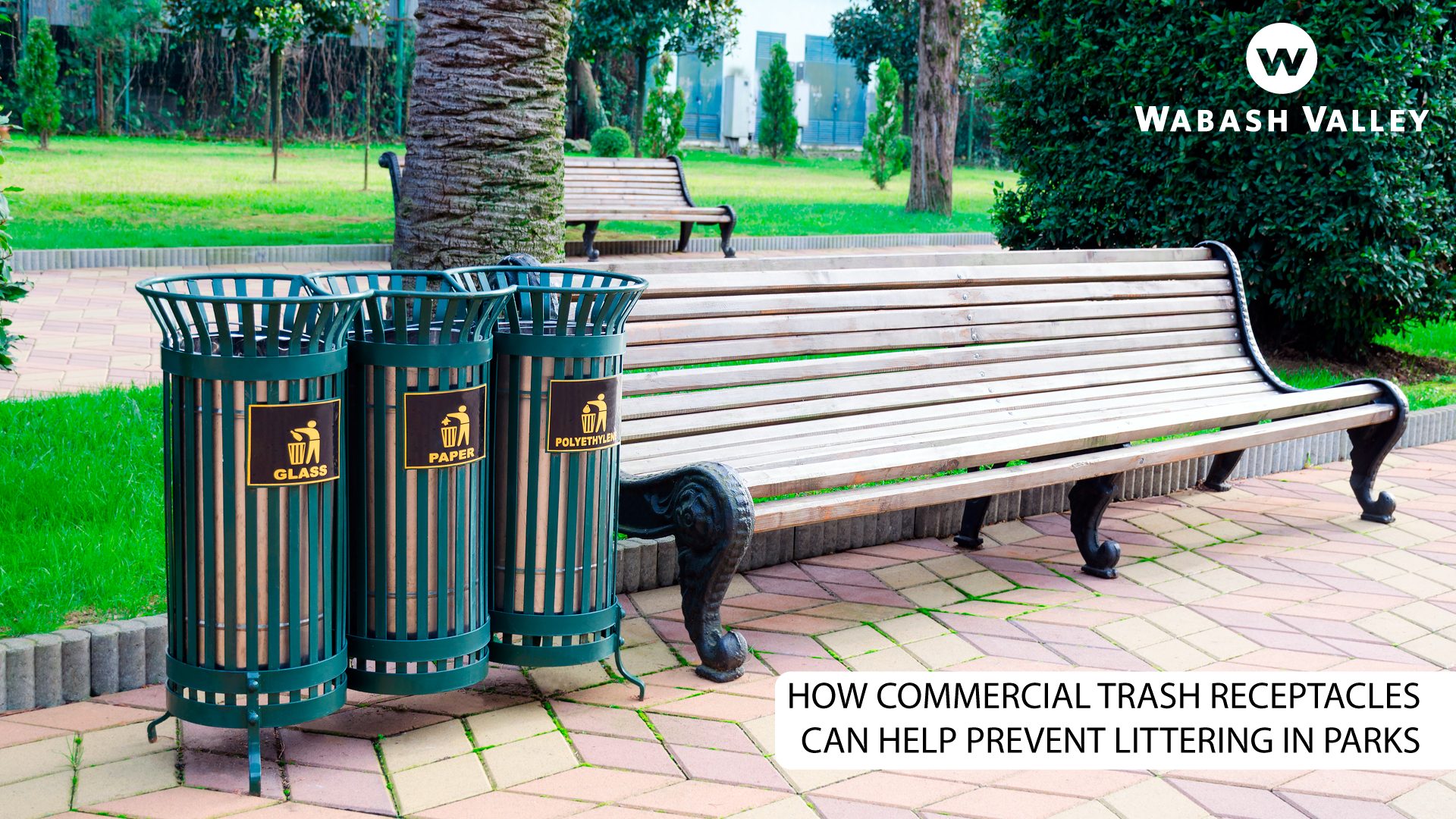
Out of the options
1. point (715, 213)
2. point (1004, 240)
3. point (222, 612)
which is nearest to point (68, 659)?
point (222, 612)

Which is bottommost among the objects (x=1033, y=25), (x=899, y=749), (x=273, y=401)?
(x=899, y=749)

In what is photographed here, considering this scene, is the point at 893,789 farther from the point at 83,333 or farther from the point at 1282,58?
the point at 83,333

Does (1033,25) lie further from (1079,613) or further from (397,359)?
(397,359)

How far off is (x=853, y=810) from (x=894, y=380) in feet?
6.12

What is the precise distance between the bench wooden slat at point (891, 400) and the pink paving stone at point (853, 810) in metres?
1.26

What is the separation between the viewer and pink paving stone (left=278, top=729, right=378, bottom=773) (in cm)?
295

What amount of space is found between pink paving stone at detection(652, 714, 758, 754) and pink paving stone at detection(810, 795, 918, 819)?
273 millimetres

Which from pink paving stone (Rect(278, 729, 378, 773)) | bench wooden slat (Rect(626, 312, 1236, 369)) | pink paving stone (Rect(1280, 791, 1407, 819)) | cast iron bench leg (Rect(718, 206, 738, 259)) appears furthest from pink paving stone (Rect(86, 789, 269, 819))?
cast iron bench leg (Rect(718, 206, 738, 259))

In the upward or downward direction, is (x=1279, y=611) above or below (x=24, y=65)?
below

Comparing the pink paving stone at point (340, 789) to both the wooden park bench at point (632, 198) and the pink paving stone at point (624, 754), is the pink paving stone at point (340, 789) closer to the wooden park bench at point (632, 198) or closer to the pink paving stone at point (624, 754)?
the pink paving stone at point (624, 754)

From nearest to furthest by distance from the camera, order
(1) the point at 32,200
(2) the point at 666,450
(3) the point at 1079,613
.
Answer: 1. (2) the point at 666,450
2. (3) the point at 1079,613
3. (1) the point at 32,200

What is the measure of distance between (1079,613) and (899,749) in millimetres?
1175

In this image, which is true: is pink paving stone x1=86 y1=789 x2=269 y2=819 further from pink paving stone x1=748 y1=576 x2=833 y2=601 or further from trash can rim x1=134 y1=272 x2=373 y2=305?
pink paving stone x1=748 y1=576 x2=833 y2=601

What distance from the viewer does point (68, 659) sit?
318 cm
